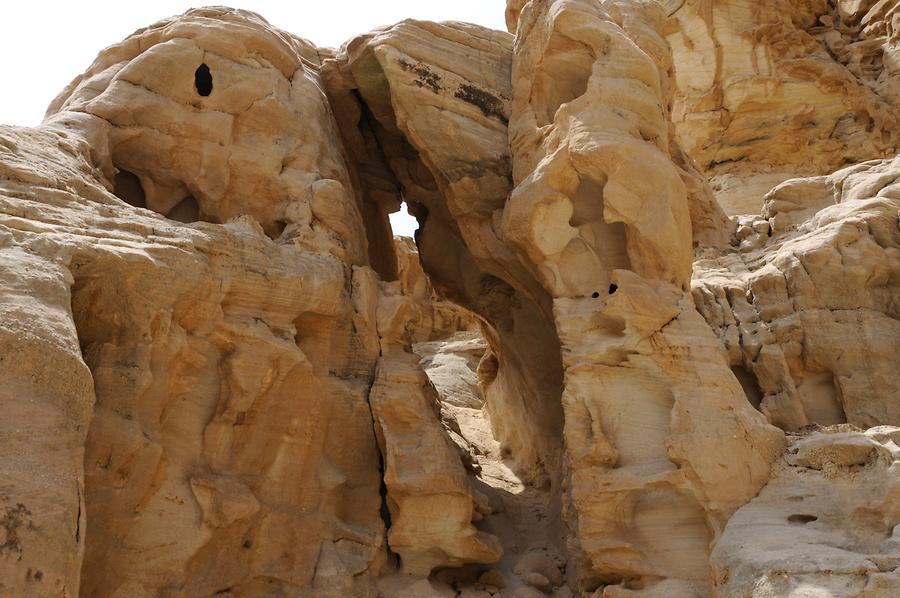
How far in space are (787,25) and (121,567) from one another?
21.7 meters

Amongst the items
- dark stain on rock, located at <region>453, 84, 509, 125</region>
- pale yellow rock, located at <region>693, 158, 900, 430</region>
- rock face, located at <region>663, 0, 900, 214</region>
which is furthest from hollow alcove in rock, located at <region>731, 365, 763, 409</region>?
rock face, located at <region>663, 0, 900, 214</region>

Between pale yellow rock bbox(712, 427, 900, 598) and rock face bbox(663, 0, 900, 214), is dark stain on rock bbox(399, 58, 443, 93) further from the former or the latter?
rock face bbox(663, 0, 900, 214)

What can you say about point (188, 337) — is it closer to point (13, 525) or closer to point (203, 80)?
point (13, 525)

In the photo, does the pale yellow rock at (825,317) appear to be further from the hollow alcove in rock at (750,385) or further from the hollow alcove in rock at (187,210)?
the hollow alcove in rock at (187,210)

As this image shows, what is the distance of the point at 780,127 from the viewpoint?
20.6 metres

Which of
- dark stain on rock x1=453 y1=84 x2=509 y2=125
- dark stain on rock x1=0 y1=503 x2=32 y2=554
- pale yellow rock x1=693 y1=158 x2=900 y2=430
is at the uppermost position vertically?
dark stain on rock x1=453 y1=84 x2=509 y2=125

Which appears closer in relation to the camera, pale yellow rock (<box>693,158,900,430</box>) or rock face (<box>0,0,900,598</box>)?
rock face (<box>0,0,900,598</box>)

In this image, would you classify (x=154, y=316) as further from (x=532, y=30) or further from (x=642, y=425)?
(x=532, y=30)

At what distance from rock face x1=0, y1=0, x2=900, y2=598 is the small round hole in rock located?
0.21 feet

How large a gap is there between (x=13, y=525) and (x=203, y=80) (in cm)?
808

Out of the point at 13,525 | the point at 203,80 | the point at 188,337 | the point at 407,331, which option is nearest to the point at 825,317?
the point at 407,331

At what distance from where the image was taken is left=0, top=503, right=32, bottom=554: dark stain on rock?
504cm

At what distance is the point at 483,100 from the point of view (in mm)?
12234

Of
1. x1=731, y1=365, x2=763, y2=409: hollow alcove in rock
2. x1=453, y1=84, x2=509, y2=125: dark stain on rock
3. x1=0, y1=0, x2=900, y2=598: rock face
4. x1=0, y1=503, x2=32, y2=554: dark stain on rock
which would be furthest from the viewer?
x1=453, y1=84, x2=509, y2=125: dark stain on rock
